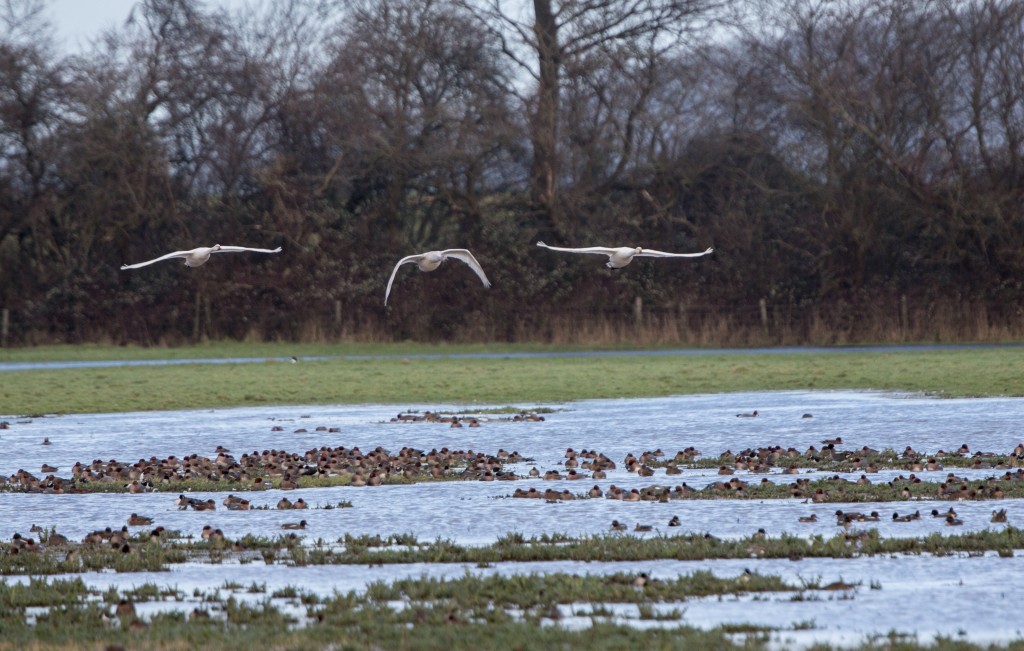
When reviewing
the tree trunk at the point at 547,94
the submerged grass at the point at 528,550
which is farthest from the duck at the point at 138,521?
the tree trunk at the point at 547,94

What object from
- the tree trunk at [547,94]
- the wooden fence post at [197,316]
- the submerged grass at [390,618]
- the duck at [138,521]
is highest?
the tree trunk at [547,94]

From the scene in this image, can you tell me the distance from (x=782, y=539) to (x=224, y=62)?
1717 inches

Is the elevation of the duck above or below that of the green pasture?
below

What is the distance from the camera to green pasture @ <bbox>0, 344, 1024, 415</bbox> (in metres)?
26.4

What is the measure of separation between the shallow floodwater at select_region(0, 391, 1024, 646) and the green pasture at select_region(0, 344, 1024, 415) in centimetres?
151

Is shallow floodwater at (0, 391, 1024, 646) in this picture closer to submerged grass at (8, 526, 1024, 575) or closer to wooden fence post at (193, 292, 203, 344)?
submerged grass at (8, 526, 1024, 575)

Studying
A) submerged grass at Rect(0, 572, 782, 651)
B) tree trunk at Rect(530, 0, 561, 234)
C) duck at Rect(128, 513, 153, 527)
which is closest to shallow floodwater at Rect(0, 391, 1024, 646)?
duck at Rect(128, 513, 153, 527)

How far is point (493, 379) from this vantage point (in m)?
30.7

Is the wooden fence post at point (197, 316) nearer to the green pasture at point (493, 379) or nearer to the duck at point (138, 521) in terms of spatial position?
the green pasture at point (493, 379)

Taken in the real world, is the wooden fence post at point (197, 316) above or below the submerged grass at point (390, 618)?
above

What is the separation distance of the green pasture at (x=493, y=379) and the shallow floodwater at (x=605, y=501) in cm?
151

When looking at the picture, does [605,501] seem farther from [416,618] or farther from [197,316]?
[197,316]

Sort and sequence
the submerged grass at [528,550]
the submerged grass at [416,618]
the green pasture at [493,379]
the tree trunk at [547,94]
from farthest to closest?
the tree trunk at [547,94], the green pasture at [493,379], the submerged grass at [528,550], the submerged grass at [416,618]

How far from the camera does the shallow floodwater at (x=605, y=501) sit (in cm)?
800
